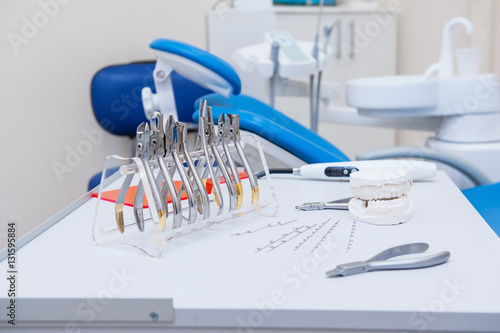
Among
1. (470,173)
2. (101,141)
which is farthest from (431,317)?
(101,141)

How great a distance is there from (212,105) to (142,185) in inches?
34.0

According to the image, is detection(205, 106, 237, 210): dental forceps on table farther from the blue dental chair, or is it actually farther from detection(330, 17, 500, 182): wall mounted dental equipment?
detection(330, 17, 500, 182): wall mounted dental equipment

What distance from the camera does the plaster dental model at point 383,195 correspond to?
897 mm

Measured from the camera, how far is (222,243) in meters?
0.85

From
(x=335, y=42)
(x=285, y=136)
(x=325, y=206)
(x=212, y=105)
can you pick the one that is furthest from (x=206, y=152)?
(x=335, y=42)

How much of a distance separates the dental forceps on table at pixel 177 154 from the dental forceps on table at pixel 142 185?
45 millimetres

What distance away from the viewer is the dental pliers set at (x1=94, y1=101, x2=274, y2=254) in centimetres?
84

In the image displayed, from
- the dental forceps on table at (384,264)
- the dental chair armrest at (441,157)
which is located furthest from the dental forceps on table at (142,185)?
the dental chair armrest at (441,157)

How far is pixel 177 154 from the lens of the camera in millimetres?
897

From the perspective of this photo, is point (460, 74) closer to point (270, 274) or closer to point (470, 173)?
point (470, 173)

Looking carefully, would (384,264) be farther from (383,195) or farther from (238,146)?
(238,146)

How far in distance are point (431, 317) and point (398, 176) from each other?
32 cm

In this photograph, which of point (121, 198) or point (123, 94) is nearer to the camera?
point (121, 198)

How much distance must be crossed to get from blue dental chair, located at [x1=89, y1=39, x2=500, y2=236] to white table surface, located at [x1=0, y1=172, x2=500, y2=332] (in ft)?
1.46
